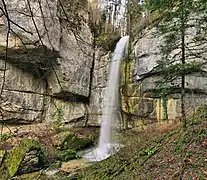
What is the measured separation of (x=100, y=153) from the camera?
1241cm

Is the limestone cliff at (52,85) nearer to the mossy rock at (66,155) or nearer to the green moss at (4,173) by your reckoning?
the mossy rock at (66,155)

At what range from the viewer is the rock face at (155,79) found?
13180 mm

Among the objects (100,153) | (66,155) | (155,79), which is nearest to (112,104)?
(155,79)

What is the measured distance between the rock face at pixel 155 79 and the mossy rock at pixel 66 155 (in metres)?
5.08

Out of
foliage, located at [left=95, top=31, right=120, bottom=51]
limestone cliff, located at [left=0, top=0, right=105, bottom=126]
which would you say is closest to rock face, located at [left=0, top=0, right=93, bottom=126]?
limestone cliff, located at [left=0, top=0, right=105, bottom=126]

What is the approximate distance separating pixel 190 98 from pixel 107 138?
15.9 feet

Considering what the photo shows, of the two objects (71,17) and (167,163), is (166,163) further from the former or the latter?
(71,17)

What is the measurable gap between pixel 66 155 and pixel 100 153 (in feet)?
6.99

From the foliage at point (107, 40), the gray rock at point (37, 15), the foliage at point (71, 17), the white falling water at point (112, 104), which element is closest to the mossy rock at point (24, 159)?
the gray rock at point (37, 15)

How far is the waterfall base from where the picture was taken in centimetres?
1105

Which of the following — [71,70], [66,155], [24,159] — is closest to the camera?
[24,159]

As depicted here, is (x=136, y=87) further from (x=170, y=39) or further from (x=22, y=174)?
(x=22, y=174)

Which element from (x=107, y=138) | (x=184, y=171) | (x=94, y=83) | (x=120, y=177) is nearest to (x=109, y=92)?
(x=94, y=83)

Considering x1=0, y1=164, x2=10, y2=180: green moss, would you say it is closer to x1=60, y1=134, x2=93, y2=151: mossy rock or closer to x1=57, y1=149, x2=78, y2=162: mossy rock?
x1=57, y1=149, x2=78, y2=162: mossy rock
